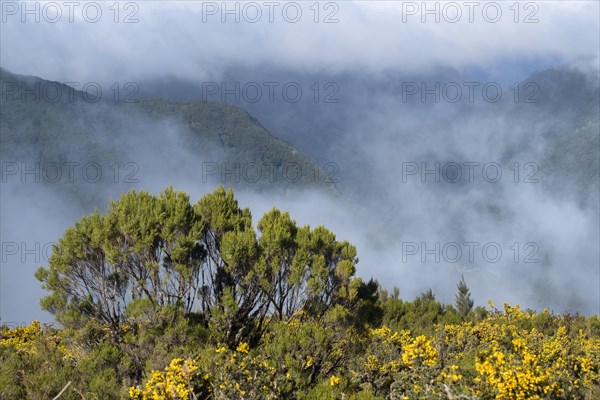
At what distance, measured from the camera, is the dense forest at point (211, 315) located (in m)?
14.3

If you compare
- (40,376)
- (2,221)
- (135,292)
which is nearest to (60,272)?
(135,292)

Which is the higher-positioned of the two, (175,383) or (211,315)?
(211,315)

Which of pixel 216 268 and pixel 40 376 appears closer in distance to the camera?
pixel 40 376

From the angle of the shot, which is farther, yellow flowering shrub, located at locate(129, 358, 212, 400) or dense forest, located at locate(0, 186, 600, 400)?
dense forest, located at locate(0, 186, 600, 400)

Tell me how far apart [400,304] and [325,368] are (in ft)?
36.3

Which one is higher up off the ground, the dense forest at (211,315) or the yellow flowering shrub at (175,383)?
the dense forest at (211,315)

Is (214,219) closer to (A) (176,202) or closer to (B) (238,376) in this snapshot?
(A) (176,202)

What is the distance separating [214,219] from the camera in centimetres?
1789

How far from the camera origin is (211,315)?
17.7 m

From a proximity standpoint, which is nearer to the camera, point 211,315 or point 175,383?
point 175,383

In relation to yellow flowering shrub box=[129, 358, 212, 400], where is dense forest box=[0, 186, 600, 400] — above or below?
above

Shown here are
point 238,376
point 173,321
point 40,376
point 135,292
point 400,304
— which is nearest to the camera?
point 238,376

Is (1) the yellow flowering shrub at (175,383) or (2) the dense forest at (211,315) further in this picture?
(2) the dense forest at (211,315)

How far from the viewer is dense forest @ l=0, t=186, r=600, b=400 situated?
564 inches
